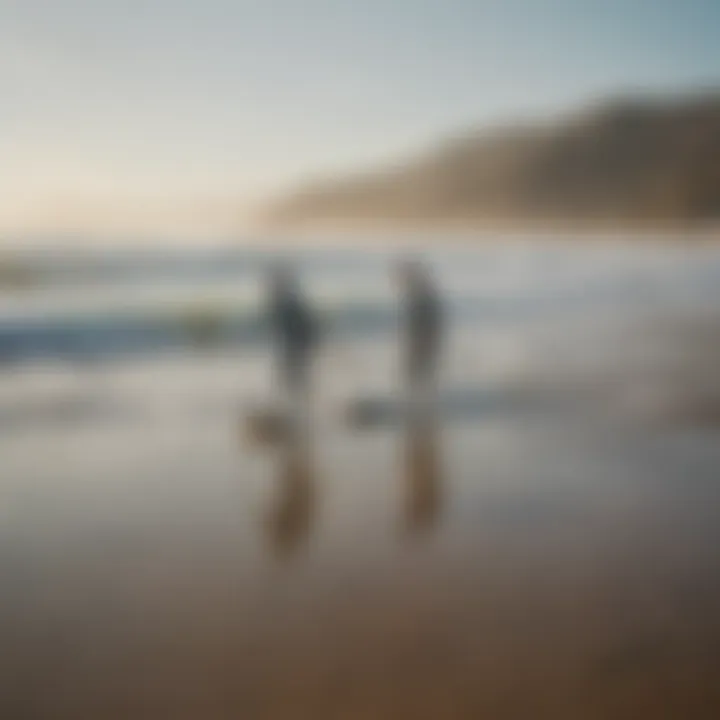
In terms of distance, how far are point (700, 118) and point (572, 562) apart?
14.4 ft

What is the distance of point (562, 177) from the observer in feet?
23.1

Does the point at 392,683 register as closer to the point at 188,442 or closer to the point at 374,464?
the point at 374,464

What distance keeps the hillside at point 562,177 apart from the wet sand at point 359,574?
2290mm

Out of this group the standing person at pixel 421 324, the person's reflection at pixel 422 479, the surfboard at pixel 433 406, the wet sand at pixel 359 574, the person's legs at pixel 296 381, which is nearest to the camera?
the wet sand at pixel 359 574

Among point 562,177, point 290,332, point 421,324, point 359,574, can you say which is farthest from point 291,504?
point 562,177

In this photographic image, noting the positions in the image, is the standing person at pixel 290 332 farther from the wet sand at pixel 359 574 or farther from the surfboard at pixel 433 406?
the wet sand at pixel 359 574

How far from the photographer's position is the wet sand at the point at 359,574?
205 cm

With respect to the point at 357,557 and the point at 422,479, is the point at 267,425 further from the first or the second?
the point at 357,557

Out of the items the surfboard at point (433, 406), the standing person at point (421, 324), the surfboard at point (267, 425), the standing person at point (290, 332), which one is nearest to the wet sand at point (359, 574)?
the surfboard at point (267, 425)

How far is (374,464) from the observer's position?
3.72 meters

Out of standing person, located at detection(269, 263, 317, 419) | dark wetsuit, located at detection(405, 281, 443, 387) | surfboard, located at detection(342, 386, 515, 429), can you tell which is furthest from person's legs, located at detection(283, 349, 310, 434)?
dark wetsuit, located at detection(405, 281, 443, 387)

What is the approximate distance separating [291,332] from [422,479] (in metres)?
1.93

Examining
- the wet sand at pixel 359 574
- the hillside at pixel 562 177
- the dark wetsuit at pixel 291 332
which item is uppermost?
the hillside at pixel 562 177

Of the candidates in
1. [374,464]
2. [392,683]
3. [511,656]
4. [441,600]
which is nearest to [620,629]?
[511,656]
